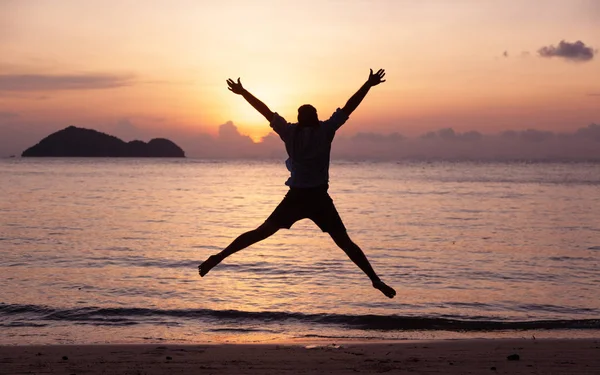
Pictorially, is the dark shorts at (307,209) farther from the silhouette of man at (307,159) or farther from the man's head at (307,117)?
the man's head at (307,117)

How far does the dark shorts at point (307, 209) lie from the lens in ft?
23.6

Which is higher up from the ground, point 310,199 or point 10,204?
point 310,199

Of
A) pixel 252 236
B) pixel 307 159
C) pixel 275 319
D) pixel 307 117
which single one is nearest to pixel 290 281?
pixel 275 319

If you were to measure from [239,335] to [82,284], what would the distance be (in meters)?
6.15

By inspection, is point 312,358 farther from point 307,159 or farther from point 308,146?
point 308,146

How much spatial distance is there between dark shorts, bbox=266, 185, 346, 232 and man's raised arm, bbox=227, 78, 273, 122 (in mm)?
852

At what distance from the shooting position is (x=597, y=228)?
3050cm

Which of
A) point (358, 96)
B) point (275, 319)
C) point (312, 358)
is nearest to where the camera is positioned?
point (358, 96)

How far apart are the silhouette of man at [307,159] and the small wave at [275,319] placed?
6.40 meters

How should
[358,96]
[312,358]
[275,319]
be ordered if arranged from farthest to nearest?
[275,319], [312,358], [358,96]

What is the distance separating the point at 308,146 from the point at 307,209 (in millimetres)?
682

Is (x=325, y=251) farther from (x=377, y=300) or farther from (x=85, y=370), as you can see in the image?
(x=85, y=370)

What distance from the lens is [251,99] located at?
709 cm

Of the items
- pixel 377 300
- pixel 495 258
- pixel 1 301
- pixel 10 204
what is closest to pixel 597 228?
pixel 495 258
